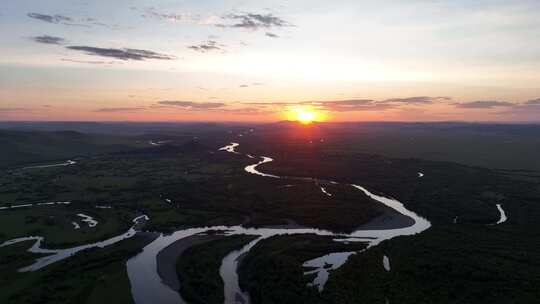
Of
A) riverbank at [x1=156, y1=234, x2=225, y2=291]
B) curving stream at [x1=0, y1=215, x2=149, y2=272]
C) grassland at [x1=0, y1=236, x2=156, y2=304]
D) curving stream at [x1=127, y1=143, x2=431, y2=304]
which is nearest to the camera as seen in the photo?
grassland at [x1=0, y1=236, x2=156, y2=304]

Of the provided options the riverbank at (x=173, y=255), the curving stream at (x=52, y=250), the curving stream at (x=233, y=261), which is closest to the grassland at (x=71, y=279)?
the curving stream at (x=52, y=250)

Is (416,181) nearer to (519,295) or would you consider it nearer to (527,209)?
(527,209)

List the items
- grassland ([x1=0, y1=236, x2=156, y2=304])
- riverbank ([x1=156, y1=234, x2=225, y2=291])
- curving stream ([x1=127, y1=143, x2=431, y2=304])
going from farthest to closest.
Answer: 1. riverbank ([x1=156, y1=234, x2=225, y2=291])
2. curving stream ([x1=127, y1=143, x2=431, y2=304])
3. grassland ([x1=0, y1=236, x2=156, y2=304])

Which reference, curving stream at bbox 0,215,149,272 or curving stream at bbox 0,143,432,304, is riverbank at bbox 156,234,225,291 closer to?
curving stream at bbox 0,143,432,304

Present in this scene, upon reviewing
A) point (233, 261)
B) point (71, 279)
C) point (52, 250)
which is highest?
point (71, 279)

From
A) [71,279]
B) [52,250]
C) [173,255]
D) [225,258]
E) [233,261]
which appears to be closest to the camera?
[71,279]

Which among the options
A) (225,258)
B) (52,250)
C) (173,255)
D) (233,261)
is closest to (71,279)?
(173,255)

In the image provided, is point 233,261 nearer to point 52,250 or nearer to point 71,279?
point 71,279

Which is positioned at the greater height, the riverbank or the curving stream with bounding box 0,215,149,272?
the riverbank

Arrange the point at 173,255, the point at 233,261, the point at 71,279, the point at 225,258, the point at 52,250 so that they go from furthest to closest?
the point at 52,250 < the point at 173,255 < the point at 225,258 < the point at 233,261 < the point at 71,279

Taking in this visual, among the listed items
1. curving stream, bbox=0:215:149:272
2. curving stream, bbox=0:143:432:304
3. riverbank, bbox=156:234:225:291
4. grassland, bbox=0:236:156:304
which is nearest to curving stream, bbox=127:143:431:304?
curving stream, bbox=0:143:432:304
